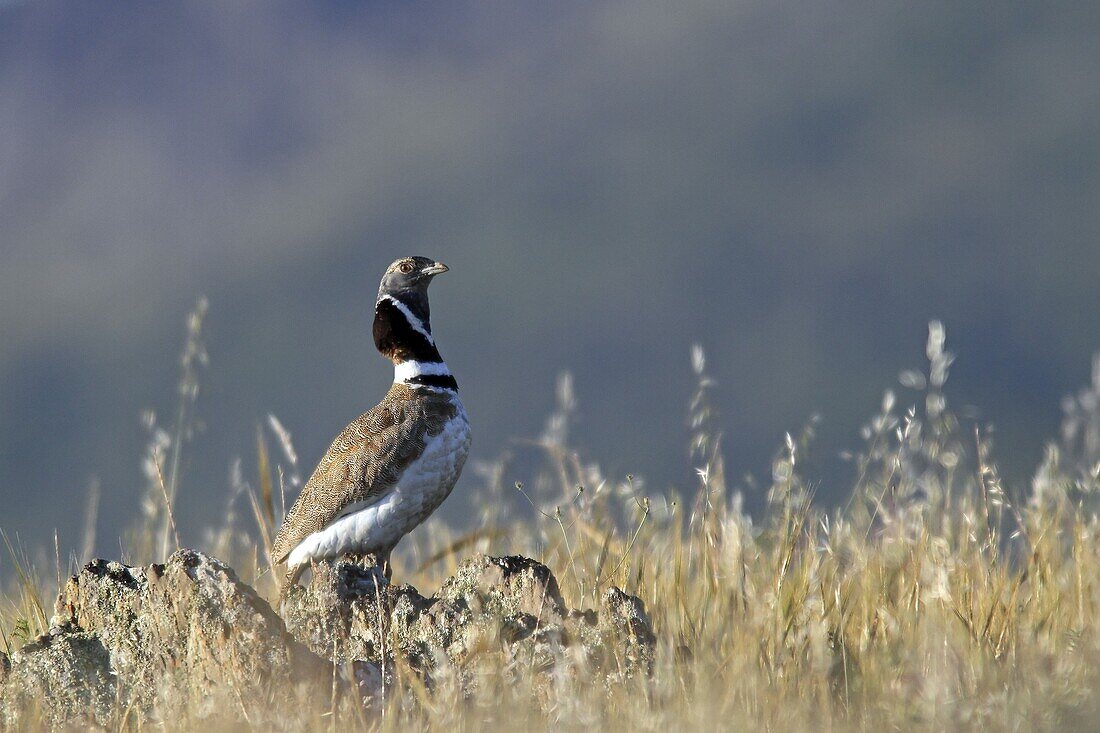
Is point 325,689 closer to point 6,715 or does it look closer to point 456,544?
point 6,715

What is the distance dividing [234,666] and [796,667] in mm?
2026

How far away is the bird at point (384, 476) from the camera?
22.6 feet

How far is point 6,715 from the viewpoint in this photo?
450 centimetres

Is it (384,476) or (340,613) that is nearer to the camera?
(340,613)

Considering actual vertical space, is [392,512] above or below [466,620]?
above

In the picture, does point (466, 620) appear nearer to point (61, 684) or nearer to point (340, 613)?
point (340, 613)

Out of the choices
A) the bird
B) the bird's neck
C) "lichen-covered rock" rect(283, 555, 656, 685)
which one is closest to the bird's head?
the bird's neck

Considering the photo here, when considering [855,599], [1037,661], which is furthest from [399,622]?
[1037,661]

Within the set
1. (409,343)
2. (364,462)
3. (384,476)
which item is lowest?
(384,476)

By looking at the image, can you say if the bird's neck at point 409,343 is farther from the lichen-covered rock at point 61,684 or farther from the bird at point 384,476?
the lichen-covered rock at point 61,684

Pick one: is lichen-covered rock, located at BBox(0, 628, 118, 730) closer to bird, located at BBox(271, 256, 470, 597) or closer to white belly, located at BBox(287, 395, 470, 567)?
bird, located at BBox(271, 256, 470, 597)

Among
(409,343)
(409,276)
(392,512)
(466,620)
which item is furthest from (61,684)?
(409,276)

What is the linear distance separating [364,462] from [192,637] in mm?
2484

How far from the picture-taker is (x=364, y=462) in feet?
22.7
